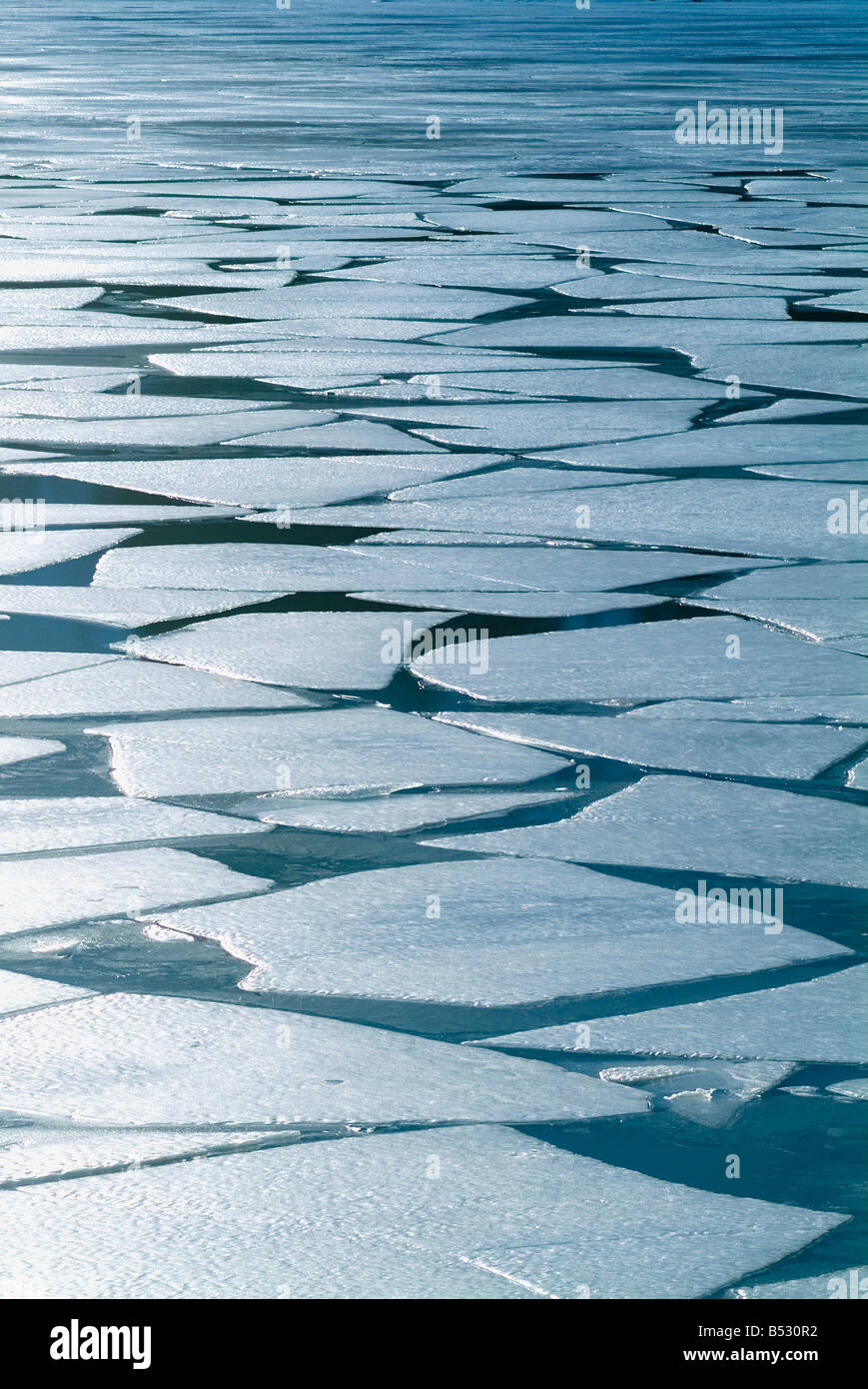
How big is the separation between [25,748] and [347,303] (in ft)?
12.4

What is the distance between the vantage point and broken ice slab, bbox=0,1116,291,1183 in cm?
166

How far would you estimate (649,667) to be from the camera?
3023mm

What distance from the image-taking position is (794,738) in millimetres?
2719

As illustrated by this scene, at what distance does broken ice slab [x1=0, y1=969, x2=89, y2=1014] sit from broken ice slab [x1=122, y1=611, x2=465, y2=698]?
99cm

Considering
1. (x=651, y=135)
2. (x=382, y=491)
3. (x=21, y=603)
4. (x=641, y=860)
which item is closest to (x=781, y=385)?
(x=382, y=491)

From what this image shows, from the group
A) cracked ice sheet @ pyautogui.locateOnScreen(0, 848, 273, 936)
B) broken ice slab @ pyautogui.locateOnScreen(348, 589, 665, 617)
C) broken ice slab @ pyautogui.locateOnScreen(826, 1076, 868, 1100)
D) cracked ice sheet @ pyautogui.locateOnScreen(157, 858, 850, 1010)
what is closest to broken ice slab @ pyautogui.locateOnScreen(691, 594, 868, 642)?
broken ice slab @ pyautogui.locateOnScreen(348, 589, 665, 617)

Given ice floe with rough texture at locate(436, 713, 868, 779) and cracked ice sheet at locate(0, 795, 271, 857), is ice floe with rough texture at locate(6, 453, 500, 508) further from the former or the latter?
cracked ice sheet at locate(0, 795, 271, 857)

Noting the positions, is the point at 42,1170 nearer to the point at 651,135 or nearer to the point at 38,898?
the point at 38,898

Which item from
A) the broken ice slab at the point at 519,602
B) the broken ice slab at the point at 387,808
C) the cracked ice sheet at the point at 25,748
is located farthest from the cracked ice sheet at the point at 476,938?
the broken ice slab at the point at 519,602

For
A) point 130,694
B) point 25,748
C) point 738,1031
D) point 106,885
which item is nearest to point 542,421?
point 130,694

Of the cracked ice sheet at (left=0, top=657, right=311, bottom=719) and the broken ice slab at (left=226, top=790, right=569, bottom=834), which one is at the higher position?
the cracked ice sheet at (left=0, top=657, right=311, bottom=719)

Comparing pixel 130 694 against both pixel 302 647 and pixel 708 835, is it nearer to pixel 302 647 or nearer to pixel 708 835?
pixel 302 647

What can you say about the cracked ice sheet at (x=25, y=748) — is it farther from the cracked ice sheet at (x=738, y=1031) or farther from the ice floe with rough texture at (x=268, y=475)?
the ice floe with rough texture at (x=268, y=475)

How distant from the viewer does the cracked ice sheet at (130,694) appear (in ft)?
9.10
